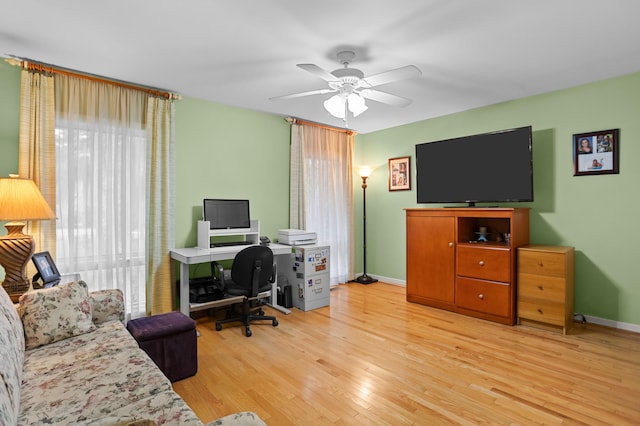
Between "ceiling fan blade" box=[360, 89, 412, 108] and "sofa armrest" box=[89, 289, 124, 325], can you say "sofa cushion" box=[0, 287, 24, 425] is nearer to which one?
"sofa armrest" box=[89, 289, 124, 325]

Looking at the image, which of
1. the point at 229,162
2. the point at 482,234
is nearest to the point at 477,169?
the point at 482,234

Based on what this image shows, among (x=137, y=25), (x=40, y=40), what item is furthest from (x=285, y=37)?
(x=40, y=40)

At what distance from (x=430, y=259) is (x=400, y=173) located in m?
1.56

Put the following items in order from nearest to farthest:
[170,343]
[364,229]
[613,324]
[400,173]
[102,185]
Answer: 1. [170,343]
2. [102,185]
3. [613,324]
4. [400,173]
5. [364,229]

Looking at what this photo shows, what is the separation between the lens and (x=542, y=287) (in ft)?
11.0

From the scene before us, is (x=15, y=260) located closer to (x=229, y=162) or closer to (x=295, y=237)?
(x=229, y=162)

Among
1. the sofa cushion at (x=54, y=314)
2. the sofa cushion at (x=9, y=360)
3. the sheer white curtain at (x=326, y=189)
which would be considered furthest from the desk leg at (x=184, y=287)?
the sheer white curtain at (x=326, y=189)

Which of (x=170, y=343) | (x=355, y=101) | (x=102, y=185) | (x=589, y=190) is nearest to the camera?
(x=170, y=343)

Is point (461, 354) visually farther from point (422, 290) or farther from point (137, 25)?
point (137, 25)

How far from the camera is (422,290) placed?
4254 millimetres

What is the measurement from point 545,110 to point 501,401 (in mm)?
3167

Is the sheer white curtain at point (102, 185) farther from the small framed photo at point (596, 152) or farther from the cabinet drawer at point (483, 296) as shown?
the small framed photo at point (596, 152)

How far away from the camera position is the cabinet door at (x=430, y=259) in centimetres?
401

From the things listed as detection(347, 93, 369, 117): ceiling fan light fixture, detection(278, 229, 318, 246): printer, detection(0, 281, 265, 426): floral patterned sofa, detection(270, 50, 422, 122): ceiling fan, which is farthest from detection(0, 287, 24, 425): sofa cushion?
detection(278, 229, 318, 246): printer
